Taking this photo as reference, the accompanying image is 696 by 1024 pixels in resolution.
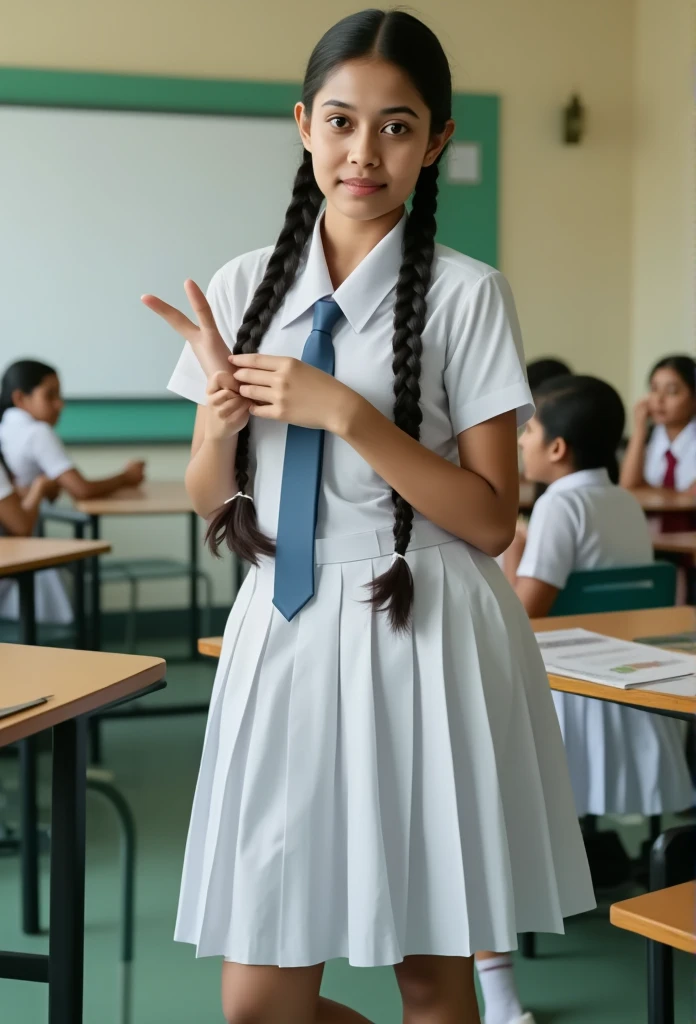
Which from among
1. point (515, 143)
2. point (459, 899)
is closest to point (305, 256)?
point (459, 899)

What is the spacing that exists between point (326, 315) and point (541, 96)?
542cm

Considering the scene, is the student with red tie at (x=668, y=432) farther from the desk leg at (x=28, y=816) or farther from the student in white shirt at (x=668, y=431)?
A: the desk leg at (x=28, y=816)

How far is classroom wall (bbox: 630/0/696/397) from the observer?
6078 mm

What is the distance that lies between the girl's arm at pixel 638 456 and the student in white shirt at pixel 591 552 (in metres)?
2.00

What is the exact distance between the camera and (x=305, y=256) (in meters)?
1.37

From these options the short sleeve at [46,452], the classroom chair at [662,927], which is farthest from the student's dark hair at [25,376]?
the classroom chair at [662,927]

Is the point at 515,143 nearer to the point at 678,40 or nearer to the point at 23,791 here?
the point at 678,40

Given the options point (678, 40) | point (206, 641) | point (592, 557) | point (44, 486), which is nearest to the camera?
point (206, 641)

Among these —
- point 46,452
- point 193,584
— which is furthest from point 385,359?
point 193,584

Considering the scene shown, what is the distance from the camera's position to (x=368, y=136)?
1.24m

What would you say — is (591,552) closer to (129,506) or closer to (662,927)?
(662,927)

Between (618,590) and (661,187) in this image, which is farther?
(661,187)

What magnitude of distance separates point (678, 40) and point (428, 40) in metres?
5.39

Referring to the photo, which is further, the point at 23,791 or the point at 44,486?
the point at 44,486
